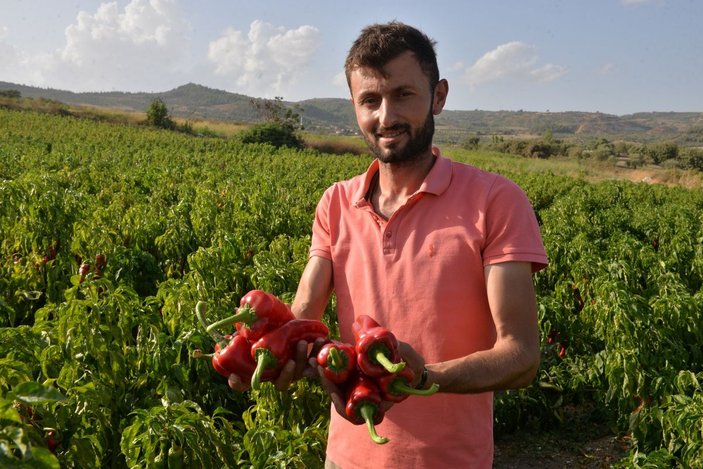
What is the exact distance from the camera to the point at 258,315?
6.53ft

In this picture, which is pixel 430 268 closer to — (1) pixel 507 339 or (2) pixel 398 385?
(1) pixel 507 339

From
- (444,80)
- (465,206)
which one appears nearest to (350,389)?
(465,206)

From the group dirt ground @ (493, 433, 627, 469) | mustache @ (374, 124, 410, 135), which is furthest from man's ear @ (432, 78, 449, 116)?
dirt ground @ (493, 433, 627, 469)

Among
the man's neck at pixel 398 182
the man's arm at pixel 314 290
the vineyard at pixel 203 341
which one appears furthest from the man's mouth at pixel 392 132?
the vineyard at pixel 203 341

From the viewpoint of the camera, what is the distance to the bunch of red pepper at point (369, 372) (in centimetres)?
172

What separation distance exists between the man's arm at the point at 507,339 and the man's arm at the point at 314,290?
0.60 meters

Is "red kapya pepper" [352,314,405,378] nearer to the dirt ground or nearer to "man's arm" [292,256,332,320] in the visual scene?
"man's arm" [292,256,332,320]

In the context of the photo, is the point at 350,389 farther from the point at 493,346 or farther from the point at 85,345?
the point at 85,345

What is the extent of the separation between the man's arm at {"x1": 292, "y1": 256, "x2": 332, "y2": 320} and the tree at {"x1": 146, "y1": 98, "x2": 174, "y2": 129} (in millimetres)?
55724

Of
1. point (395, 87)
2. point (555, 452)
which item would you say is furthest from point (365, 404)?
point (555, 452)

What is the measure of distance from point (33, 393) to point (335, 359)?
0.82 metres

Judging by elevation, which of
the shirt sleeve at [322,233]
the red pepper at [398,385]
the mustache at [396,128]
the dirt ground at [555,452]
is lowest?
the dirt ground at [555,452]

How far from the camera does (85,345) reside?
9.57ft

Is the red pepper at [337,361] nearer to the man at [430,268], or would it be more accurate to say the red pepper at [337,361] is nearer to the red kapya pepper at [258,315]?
the man at [430,268]
